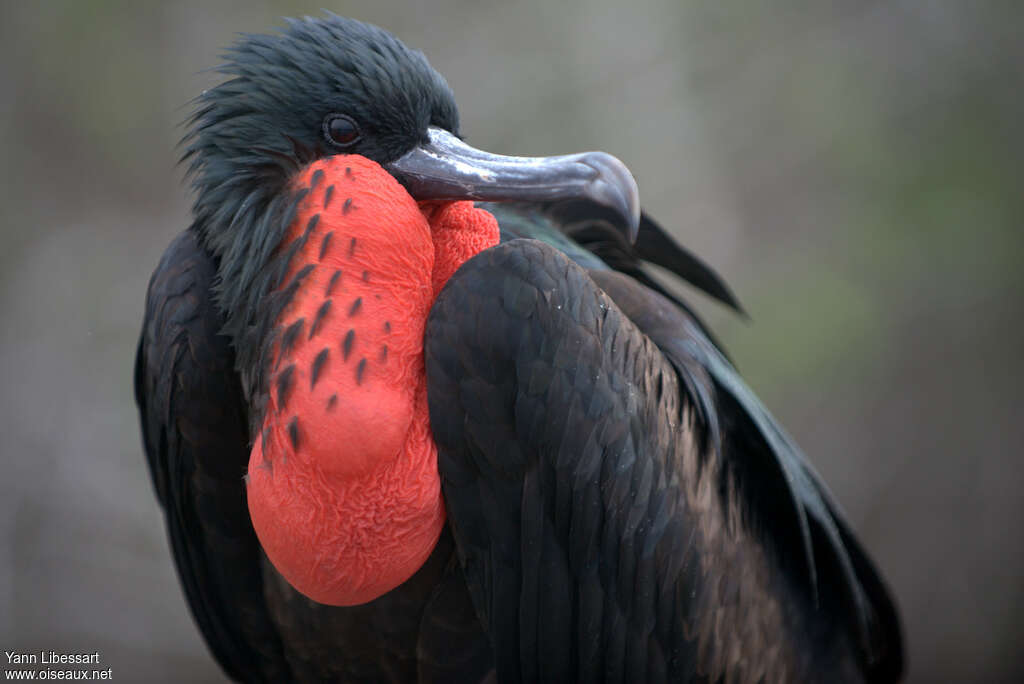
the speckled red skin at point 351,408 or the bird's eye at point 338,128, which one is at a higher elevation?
the bird's eye at point 338,128

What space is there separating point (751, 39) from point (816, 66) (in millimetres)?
309

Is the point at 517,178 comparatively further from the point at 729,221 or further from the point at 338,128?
the point at 729,221

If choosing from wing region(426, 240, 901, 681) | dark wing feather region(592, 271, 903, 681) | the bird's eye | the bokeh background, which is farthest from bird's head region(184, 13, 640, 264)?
the bokeh background

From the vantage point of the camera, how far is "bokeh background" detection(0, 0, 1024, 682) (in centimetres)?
416

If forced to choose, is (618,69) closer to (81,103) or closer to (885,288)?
(885,288)

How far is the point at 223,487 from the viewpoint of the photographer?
224 centimetres

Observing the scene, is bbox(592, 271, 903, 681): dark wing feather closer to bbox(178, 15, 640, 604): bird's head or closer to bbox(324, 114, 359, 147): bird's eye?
bbox(178, 15, 640, 604): bird's head

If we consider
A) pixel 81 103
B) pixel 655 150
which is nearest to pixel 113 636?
pixel 81 103

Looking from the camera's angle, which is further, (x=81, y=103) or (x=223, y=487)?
(x=81, y=103)

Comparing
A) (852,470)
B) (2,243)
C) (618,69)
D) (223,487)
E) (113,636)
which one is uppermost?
(618,69)

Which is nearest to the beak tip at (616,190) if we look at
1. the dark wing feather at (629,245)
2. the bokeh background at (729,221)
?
the dark wing feather at (629,245)

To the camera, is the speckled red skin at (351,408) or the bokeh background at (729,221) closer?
the speckled red skin at (351,408)

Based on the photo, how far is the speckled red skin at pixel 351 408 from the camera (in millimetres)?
1761

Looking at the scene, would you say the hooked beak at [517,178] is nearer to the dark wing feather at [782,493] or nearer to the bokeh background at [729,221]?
the dark wing feather at [782,493]
